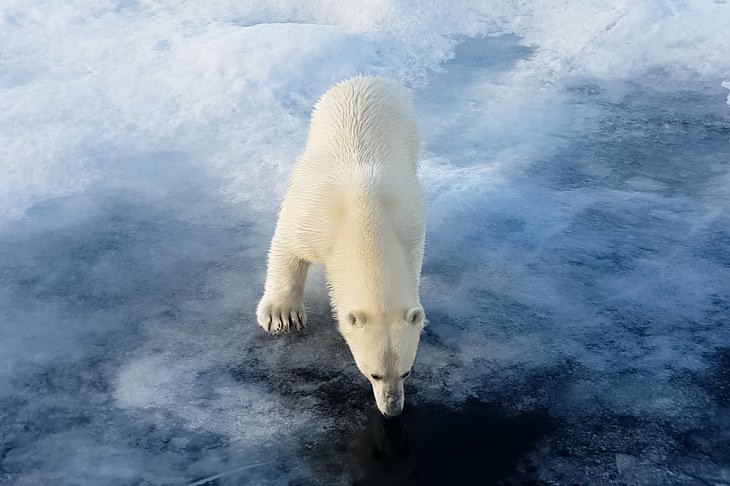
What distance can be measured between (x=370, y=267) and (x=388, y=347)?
0.34 meters

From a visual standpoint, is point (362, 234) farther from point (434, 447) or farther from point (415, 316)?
point (434, 447)

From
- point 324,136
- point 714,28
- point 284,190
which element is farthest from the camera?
point 714,28

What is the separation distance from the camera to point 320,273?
431 centimetres

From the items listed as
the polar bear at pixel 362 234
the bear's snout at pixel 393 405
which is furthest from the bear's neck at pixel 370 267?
the bear's snout at pixel 393 405

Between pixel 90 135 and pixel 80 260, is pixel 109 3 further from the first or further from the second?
pixel 80 260

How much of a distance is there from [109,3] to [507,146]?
4.28m

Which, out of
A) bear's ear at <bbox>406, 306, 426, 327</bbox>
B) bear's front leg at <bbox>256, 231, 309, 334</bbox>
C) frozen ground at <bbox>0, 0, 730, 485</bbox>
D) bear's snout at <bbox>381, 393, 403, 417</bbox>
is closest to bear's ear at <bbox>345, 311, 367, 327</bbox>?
bear's ear at <bbox>406, 306, 426, 327</bbox>

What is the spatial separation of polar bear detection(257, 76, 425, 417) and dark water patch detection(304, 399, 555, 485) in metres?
0.18

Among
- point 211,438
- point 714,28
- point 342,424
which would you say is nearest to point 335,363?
point 342,424

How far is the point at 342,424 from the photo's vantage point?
3.20m

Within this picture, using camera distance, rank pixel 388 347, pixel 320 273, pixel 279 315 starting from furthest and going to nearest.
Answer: pixel 320 273
pixel 279 315
pixel 388 347

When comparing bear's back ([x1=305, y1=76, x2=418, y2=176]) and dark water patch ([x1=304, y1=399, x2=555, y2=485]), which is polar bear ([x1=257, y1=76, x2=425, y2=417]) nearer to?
bear's back ([x1=305, y1=76, x2=418, y2=176])

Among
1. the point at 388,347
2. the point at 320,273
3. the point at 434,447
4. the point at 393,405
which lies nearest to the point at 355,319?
the point at 388,347

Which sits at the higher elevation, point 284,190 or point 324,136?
point 324,136
